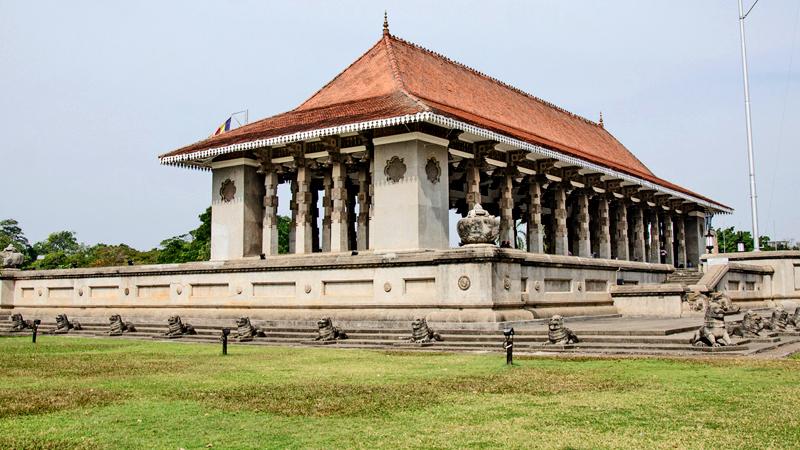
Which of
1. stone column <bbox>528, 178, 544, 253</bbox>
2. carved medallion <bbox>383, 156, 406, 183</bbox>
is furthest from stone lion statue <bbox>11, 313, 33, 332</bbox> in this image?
stone column <bbox>528, 178, 544, 253</bbox>

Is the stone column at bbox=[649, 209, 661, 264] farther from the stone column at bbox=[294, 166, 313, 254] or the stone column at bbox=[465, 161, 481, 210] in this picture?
the stone column at bbox=[294, 166, 313, 254]

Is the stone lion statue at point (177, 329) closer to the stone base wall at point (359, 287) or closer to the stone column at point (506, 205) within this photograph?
the stone base wall at point (359, 287)

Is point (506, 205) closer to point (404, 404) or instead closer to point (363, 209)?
point (363, 209)

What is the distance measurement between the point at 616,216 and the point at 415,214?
1734 cm

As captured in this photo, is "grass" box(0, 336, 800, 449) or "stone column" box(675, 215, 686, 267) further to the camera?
"stone column" box(675, 215, 686, 267)

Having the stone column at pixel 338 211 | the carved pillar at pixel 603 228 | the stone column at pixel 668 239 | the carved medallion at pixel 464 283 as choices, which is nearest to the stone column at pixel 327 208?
the stone column at pixel 338 211

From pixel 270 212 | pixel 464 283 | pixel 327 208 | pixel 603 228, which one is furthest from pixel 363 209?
pixel 603 228

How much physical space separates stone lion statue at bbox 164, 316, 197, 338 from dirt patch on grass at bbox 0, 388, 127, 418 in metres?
10.6

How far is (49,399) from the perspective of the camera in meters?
8.20

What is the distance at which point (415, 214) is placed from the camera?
2283 cm

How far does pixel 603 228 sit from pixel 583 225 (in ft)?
7.78

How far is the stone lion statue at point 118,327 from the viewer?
835 inches

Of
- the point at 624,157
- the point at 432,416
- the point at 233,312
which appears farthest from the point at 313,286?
the point at 624,157

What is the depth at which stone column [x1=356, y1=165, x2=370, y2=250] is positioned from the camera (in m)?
27.4
